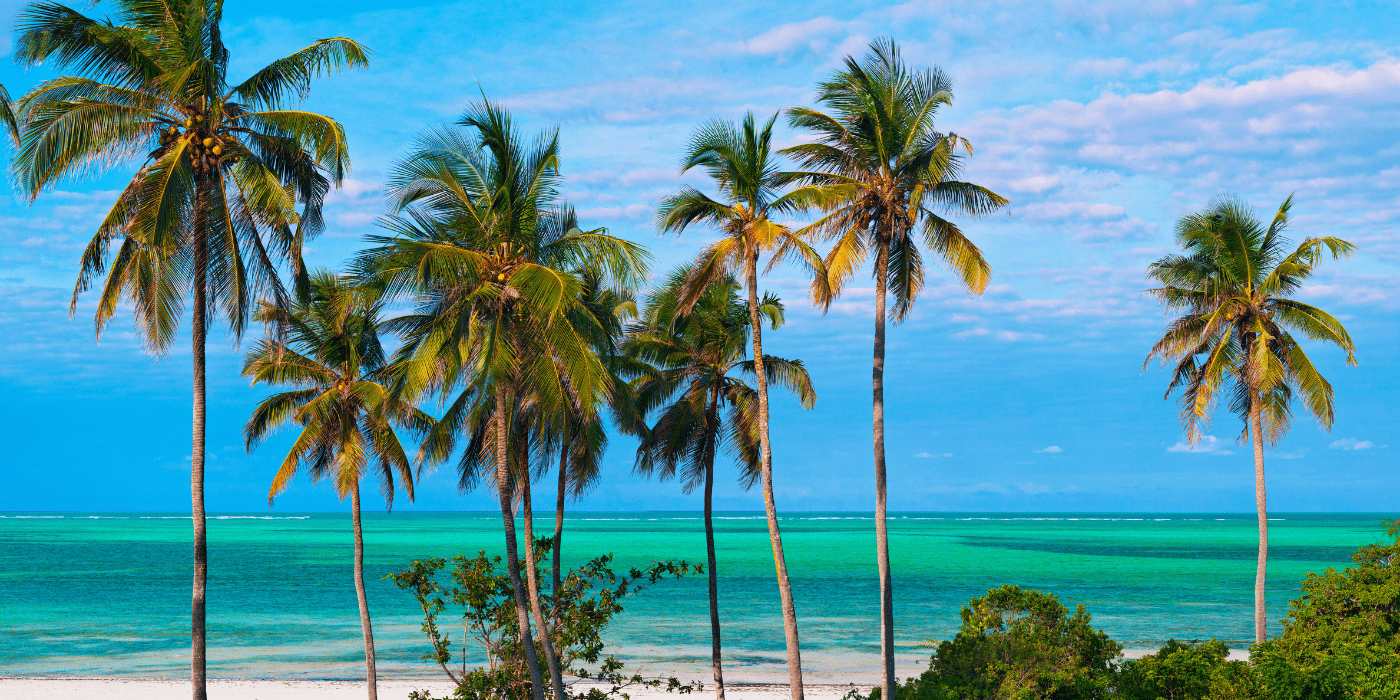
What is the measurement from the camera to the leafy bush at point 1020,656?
44.3ft

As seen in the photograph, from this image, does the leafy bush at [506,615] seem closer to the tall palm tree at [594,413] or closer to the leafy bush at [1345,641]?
the tall palm tree at [594,413]

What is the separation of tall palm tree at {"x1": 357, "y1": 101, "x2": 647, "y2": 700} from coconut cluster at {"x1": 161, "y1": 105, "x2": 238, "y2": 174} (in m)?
2.90

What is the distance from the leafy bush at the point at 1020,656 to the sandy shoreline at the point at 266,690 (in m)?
11.1

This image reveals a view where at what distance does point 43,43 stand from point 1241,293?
2350 cm

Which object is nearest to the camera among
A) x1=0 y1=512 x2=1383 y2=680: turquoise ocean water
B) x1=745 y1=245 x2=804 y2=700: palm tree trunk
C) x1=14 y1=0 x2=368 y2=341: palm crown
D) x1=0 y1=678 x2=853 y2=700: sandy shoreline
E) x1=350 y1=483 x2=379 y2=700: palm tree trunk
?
x1=14 y1=0 x2=368 y2=341: palm crown

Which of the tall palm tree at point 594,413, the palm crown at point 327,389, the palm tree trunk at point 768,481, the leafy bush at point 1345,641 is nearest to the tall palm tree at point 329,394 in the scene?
the palm crown at point 327,389

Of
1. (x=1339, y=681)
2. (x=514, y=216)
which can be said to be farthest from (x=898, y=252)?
(x=1339, y=681)

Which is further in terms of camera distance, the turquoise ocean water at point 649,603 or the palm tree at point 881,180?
the turquoise ocean water at point 649,603

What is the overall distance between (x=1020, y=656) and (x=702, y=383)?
9930 mm

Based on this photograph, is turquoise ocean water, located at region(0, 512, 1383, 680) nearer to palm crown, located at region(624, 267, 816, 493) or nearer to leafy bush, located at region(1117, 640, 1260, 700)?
palm crown, located at region(624, 267, 816, 493)

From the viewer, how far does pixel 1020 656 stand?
13641 millimetres

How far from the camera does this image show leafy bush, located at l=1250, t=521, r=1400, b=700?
42.6ft

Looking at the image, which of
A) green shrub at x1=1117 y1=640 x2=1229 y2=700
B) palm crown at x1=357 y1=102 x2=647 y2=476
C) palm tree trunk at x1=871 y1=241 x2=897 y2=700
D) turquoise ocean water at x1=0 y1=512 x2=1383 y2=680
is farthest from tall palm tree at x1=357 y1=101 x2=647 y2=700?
turquoise ocean water at x1=0 y1=512 x2=1383 y2=680

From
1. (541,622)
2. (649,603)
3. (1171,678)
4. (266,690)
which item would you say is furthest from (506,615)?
(649,603)
